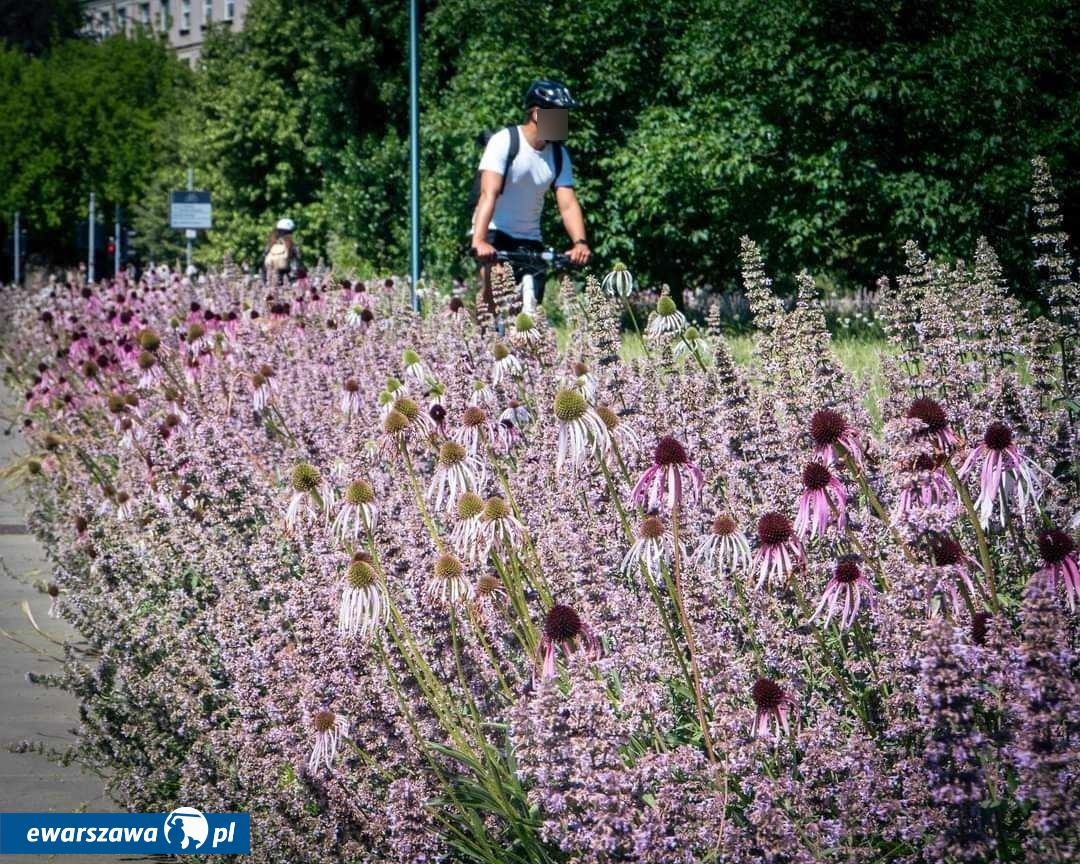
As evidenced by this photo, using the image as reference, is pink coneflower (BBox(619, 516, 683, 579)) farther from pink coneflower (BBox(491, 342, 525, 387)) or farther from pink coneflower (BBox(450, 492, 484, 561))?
pink coneflower (BBox(491, 342, 525, 387))

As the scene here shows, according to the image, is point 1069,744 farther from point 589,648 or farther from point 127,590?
point 127,590

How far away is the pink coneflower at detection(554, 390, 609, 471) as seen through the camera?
3254 mm

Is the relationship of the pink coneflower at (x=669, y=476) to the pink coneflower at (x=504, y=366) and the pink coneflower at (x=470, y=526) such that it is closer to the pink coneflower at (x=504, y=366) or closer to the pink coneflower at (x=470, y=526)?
the pink coneflower at (x=470, y=526)

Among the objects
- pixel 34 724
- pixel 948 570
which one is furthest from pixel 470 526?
pixel 34 724

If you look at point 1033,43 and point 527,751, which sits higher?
point 1033,43

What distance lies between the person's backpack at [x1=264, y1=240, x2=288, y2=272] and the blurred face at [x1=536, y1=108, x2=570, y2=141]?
33.2 ft

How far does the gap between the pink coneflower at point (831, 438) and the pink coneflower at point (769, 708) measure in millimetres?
614

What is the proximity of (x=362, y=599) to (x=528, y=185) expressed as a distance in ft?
20.6

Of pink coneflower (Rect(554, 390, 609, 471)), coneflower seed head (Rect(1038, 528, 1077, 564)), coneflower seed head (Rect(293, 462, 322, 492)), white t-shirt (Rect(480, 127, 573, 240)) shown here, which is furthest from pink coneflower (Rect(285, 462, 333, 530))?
white t-shirt (Rect(480, 127, 573, 240))

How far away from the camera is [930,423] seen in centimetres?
288

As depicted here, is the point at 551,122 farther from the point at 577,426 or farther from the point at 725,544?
the point at 725,544

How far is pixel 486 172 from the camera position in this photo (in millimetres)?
8789

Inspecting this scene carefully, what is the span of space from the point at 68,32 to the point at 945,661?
77.7 meters

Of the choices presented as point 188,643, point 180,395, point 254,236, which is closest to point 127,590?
point 188,643
